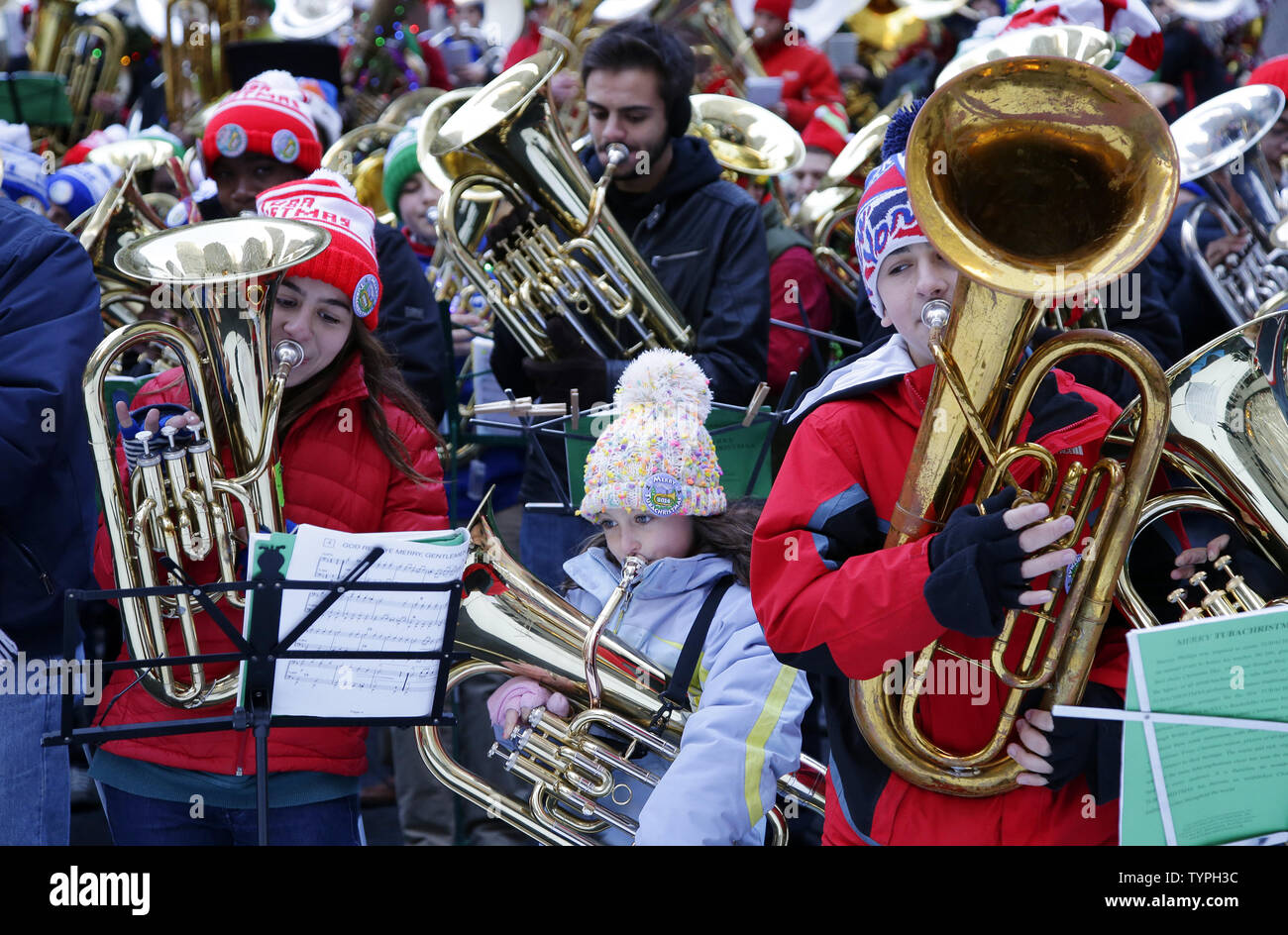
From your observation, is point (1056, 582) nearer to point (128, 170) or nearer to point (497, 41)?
point (128, 170)

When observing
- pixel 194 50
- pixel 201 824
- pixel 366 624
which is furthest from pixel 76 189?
pixel 194 50

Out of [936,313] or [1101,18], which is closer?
[936,313]

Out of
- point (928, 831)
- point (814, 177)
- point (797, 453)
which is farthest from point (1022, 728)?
point (814, 177)

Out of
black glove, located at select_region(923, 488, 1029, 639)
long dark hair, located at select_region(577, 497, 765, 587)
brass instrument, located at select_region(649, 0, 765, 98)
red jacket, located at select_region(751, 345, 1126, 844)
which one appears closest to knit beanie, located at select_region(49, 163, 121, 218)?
long dark hair, located at select_region(577, 497, 765, 587)

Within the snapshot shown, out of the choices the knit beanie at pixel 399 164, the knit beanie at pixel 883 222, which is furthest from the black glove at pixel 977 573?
the knit beanie at pixel 399 164

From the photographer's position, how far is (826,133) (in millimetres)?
6309

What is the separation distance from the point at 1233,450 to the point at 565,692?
1.47 m

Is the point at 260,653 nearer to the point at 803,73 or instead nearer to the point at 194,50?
the point at 803,73

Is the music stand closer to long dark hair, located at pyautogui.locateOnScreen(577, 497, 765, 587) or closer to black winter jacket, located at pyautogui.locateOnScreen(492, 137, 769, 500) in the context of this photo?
long dark hair, located at pyautogui.locateOnScreen(577, 497, 765, 587)

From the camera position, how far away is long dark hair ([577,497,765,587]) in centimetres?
318

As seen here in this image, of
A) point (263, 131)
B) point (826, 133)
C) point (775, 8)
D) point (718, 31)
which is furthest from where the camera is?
point (775, 8)

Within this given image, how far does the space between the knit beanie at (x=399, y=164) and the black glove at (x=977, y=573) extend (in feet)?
12.4

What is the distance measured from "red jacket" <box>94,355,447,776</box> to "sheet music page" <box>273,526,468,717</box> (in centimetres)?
47
